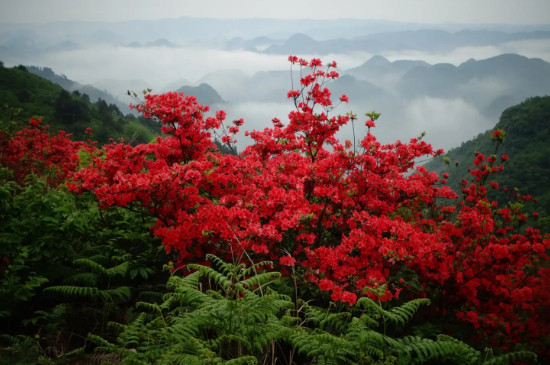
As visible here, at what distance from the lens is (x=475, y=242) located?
5.98m

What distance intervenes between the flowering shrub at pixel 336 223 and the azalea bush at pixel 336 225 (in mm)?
21

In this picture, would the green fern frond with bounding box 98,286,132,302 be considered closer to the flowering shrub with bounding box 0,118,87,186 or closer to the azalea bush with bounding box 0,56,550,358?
the azalea bush with bounding box 0,56,550,358

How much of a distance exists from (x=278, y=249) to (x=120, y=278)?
270 cm

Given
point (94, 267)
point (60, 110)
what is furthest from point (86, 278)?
point (60, 110)

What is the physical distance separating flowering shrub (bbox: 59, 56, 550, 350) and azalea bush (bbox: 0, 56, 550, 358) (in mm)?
21

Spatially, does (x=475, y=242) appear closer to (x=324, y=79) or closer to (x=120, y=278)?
(x=324, y=79)

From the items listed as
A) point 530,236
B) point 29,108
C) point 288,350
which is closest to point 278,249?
point 288,350

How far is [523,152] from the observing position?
59.6 meters

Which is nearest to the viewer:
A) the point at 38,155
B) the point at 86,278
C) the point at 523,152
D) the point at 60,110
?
the point at 86,278

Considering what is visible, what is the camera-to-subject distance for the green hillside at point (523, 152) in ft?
138

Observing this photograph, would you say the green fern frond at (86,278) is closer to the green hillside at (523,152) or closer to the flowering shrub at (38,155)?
the flowering shrub at (38,155)

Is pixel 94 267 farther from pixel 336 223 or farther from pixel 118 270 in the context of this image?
pixel 336 223

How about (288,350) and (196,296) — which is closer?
(196,296)

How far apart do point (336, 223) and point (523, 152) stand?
67038 millimetres
